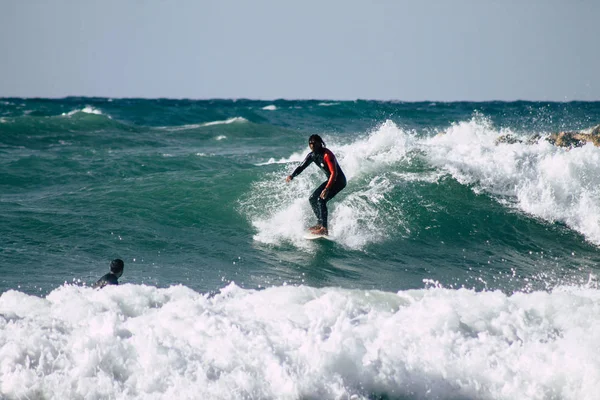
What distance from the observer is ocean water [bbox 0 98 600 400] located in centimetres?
513

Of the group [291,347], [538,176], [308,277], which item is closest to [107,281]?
[291,347]

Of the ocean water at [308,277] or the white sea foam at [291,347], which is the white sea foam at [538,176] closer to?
the ocean water at [308,277]

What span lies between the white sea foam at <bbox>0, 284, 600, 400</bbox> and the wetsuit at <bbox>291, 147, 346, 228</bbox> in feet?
12.3

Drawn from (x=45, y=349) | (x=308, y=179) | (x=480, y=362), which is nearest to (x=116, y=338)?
(x=45, y=349)

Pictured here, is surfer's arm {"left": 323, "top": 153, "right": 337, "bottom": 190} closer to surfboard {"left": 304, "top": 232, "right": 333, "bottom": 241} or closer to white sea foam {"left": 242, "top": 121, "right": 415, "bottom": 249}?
surfboard {"left": 304, "top": 232, "right": 333, "bottom": 241}

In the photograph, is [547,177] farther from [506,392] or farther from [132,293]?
[132,293]

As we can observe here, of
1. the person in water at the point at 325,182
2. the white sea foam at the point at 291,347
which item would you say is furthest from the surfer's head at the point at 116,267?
the person in water at the point at 325,182

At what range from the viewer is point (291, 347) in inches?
211

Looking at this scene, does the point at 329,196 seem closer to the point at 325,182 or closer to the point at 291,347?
the point at 325,182

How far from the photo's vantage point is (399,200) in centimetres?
1217

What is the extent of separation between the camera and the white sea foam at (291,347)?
4977 millimetres

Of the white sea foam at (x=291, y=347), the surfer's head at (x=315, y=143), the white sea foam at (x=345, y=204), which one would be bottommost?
the white sea foam at (x=291, y=347)

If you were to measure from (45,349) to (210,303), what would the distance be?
1618mm

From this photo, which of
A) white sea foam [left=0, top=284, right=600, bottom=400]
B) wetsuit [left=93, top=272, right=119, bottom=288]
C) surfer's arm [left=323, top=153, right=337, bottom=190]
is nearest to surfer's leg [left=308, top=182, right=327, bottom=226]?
surfer's arm [left=323, top=153, right=337, bottom=190]
